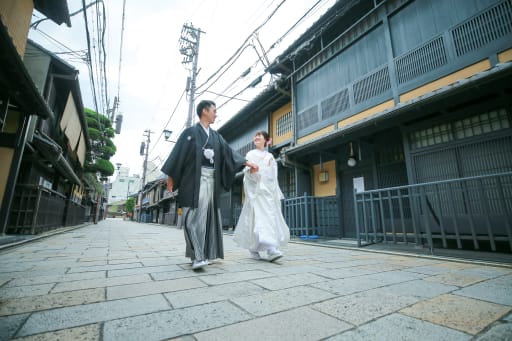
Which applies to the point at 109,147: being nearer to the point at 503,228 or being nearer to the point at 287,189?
the point at 287,189

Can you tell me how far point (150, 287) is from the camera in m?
1.88

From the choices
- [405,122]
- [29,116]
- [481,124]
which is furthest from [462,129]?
[29,116]

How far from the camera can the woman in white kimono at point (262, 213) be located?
11.0 feet

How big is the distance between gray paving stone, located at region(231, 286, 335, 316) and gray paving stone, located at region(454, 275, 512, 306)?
3.33ft

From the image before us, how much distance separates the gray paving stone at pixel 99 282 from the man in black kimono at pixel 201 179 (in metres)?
0.61

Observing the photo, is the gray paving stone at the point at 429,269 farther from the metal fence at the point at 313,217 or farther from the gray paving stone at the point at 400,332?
the metal fence at the point at 313,217

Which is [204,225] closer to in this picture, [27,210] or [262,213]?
[262,213]

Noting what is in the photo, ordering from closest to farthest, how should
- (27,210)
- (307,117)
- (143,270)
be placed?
(143,270) → (27,210) → (307,117)

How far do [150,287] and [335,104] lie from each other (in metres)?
7.37

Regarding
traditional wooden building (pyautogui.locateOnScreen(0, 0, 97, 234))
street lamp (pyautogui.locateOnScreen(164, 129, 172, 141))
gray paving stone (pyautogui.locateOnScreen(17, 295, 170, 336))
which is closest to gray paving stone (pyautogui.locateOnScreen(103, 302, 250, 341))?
gray paving stone (pyautogui.locateOnScreen(17, 295, 170, 336))

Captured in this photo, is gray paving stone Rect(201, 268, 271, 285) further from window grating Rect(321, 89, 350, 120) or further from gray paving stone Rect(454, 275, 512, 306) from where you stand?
window grating Rect(321, 89, 350, 120)

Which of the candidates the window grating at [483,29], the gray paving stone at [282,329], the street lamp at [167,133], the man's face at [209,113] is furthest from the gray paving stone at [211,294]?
the street lamp at [167,133]

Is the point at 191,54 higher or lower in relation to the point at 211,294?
higher

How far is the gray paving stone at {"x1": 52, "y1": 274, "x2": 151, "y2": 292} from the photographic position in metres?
1.85
